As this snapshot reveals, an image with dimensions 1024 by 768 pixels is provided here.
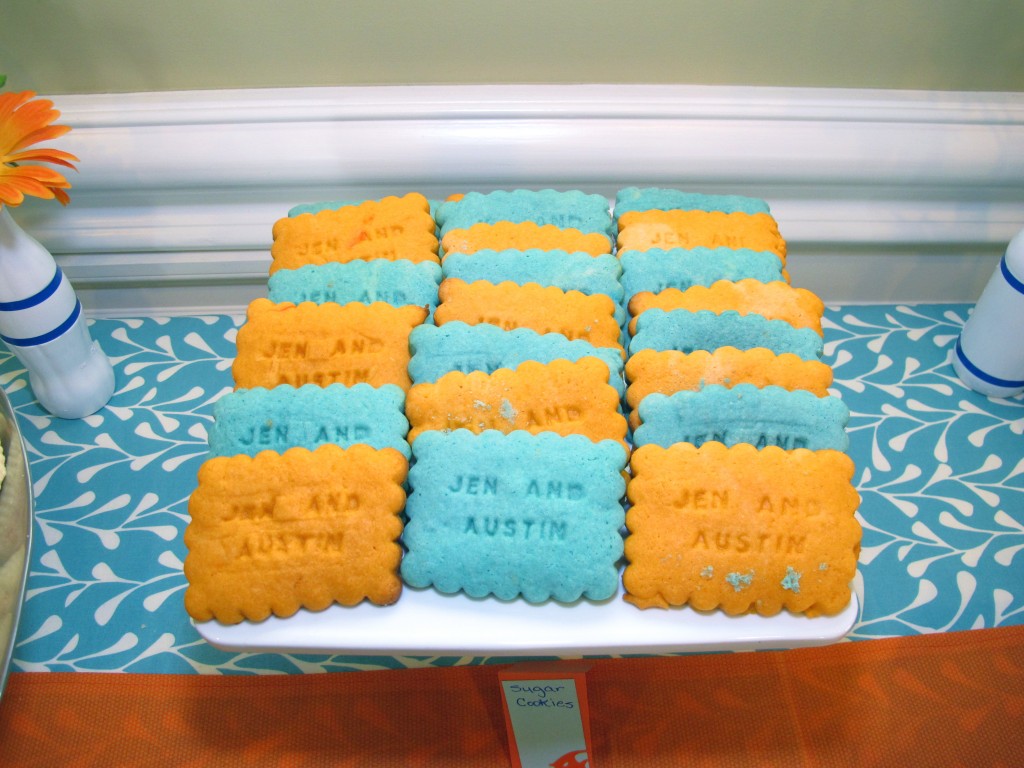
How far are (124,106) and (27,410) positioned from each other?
54cm

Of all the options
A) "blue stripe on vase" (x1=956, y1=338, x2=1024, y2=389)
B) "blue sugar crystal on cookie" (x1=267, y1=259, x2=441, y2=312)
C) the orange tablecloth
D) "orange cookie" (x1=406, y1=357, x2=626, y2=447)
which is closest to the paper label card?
the orange tablecloth

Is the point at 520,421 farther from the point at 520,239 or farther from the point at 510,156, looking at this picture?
the point at 510,156

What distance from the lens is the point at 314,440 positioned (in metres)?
0.97

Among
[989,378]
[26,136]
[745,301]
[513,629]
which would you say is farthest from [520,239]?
[989,378]

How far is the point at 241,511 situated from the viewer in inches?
36.0

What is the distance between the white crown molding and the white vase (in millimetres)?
210

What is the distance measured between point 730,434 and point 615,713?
44 cm

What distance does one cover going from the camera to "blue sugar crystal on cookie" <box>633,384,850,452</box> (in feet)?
3.20

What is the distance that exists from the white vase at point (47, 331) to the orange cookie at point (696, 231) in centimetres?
84

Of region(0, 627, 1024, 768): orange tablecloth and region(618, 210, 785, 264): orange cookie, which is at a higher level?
region(618, 210, 785, 264): orange cookie

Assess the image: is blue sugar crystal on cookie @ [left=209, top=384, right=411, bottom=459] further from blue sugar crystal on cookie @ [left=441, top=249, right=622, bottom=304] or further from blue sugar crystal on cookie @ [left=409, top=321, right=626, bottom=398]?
blue sugar crystal on cookie @ [left=441, top=249, right=622, bottom=304]

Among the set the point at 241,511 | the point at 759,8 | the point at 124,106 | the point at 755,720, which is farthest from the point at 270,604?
the point at 759,8

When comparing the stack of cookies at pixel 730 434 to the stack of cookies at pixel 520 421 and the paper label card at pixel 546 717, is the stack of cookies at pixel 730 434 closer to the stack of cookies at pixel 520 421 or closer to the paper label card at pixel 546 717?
the stack of cookies at pixel 520 421

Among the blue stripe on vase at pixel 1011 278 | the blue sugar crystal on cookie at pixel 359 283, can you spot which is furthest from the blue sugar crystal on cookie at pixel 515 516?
the blue stripe on vase at pixel 1011 278
